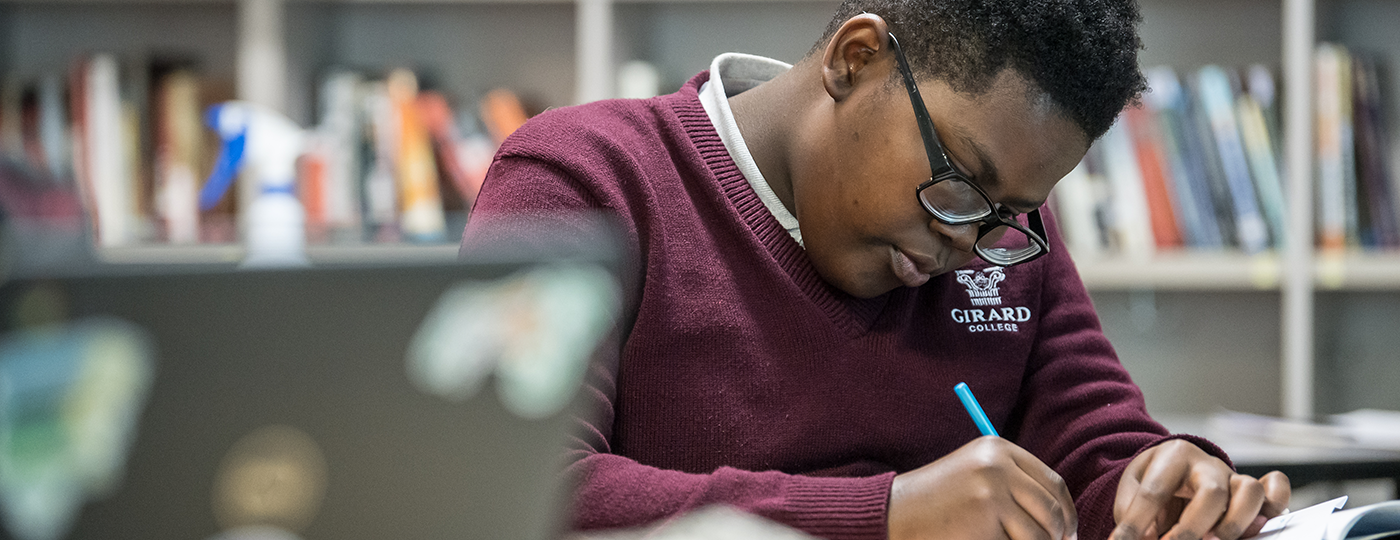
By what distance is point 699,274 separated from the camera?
0.85 metres

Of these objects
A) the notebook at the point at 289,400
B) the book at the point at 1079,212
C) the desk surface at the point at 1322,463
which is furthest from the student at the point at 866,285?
the book at the point at 1079,212

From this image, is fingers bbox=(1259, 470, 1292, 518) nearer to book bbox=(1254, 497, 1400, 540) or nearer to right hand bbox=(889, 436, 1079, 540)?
book bbox=(1254, 497, 1400, 540)

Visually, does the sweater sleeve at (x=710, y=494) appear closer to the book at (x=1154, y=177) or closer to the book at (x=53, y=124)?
the book at (x=1154, y=177)

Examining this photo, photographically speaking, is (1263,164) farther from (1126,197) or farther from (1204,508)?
(1204,508)

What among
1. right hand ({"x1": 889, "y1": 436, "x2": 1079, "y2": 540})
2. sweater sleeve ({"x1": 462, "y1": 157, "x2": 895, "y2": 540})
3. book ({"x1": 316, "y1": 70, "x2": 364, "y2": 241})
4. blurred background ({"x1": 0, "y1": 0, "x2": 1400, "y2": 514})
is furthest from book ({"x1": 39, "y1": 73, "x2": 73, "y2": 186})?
right hand ({"x1": 889, "y1": 436, "x2": 1079, "y2": 540})

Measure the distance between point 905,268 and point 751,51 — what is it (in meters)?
1.37

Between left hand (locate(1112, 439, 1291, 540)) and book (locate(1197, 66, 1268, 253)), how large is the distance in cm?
113

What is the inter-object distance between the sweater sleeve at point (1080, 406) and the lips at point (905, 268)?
20 centimetres

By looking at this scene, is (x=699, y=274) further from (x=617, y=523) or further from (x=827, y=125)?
(x=617, y=523)

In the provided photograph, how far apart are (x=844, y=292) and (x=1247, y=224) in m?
1.19

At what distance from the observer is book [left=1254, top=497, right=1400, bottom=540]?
0.61 m

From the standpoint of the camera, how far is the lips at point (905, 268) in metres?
0.84

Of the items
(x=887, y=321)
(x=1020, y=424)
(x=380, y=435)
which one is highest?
(x=380, y=435)

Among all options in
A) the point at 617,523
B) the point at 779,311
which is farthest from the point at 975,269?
the point at 617,523
